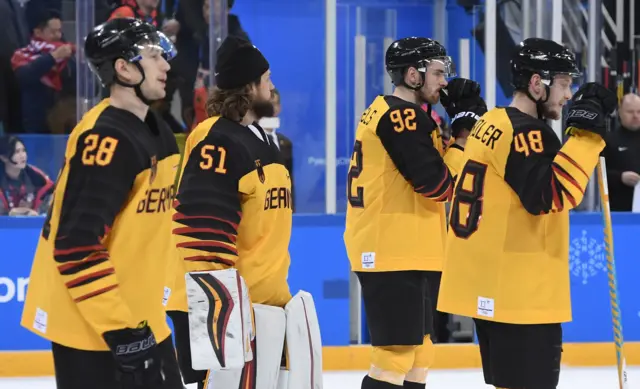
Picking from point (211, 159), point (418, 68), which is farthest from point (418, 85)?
point (211, 159)

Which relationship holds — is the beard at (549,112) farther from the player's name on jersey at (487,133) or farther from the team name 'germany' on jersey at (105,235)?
the team name 'germany' on jersey at (105,235)

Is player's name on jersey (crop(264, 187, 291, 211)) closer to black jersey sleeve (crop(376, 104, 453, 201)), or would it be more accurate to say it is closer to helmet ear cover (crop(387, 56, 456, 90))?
black jersey sleeve (crop(376, 104, 453, 201))

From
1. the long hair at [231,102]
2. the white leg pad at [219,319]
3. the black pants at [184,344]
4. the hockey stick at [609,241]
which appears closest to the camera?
the white leg pad at [219,319]

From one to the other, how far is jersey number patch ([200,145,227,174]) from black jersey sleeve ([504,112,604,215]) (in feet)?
2.93

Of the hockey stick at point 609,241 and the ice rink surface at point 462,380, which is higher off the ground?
the hockey stick at point 609,241

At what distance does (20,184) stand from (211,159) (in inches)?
149

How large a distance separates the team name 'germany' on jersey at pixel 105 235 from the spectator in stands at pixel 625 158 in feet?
16.0

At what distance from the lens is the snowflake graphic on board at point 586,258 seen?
6.64 metres

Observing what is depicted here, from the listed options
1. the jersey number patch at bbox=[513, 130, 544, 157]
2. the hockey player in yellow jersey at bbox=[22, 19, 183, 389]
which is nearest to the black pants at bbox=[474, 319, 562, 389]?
the jersey number patch at bbox=[513, 130, 544, 157]

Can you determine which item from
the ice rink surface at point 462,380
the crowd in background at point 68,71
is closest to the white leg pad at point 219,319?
the ice rink surface at point 462,380

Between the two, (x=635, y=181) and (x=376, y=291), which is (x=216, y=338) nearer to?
(x=376, y=291)

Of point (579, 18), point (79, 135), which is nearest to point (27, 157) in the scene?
point (579, 18)

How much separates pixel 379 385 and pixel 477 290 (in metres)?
0.91

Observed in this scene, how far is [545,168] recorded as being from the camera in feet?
11.4
